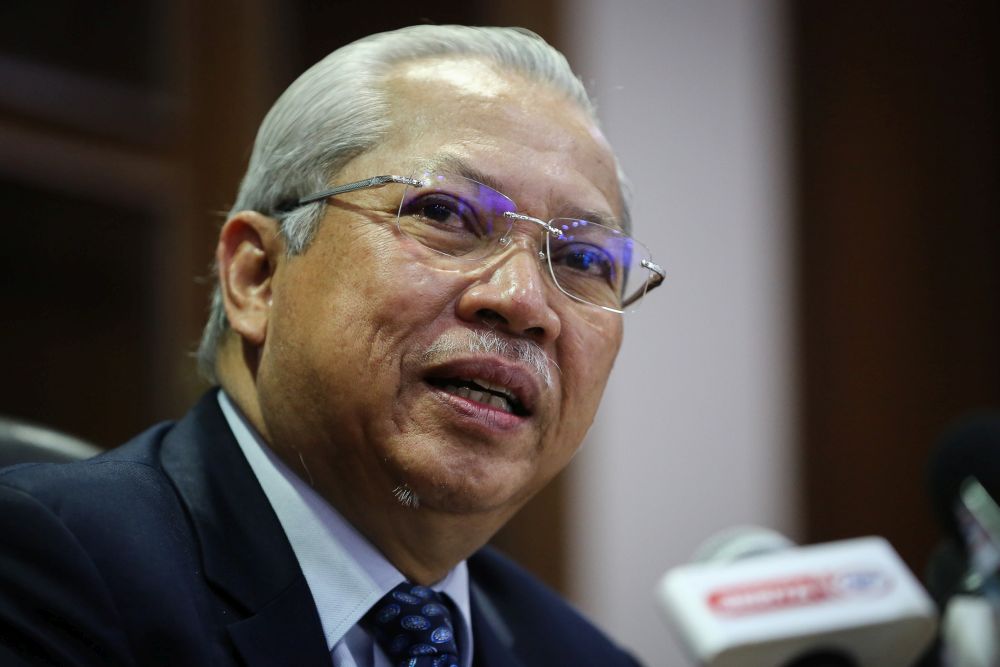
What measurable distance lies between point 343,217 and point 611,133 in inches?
104

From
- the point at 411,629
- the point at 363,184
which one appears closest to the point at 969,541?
the point at 411,629

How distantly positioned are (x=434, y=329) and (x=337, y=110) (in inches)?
14.4

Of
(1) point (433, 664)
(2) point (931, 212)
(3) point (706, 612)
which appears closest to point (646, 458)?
(2) point (931, 212)

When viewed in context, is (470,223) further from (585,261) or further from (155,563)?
(155,563)

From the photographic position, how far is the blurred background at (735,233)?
3.40 m

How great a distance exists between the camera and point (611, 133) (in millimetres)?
4004

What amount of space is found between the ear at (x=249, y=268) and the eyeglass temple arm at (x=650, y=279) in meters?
0.57

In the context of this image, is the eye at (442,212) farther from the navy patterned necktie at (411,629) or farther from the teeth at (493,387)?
the navy patterned necktie at (411,629)

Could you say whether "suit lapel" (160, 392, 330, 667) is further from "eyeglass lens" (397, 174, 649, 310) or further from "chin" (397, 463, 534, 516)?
"eyeglass lens" (397, 174, 649, 310)

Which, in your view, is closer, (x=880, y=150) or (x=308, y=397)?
(x=308, y=397)

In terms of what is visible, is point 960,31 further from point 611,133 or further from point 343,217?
point 343,217

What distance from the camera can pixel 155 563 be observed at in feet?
4.01

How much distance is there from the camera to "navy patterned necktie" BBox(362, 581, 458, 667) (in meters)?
1.39

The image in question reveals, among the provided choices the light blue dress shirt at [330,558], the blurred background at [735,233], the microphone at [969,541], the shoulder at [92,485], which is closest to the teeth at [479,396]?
the light blue dress shirt at [330,558]
